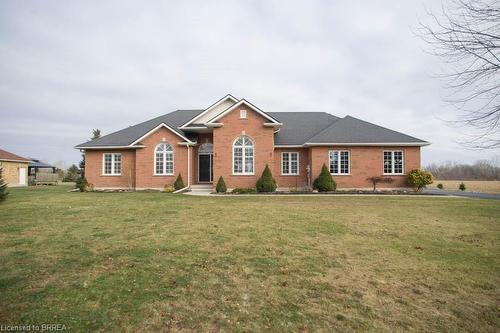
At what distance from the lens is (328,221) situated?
10.2 m

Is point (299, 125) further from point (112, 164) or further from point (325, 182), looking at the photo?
point (112, 164)

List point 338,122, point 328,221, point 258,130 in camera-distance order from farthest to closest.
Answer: point 338,122 → point 258,130 → point 328,221

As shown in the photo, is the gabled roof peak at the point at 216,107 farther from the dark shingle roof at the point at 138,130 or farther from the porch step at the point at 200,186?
the porch step at the point at 200,186

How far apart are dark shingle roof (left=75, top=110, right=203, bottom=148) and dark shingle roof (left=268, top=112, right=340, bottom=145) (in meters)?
8.30

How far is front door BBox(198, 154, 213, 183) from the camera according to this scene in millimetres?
24672

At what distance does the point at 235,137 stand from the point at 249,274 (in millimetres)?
16963

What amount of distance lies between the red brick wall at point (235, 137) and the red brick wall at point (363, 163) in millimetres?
3648

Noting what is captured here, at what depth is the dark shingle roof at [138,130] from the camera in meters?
24.4

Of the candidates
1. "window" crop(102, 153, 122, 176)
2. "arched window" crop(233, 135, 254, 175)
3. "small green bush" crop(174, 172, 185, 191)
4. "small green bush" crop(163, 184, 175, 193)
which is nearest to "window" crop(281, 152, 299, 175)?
"arched window" crop(233, 135, 254, 175)

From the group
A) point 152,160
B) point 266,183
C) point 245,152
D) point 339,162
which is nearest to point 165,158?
point 152,160

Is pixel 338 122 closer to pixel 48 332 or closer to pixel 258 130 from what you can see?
pixel 258 130

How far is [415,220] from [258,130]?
1313 cm

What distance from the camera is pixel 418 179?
21.5m

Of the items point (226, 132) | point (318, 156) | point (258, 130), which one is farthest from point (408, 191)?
point (226, 132)
